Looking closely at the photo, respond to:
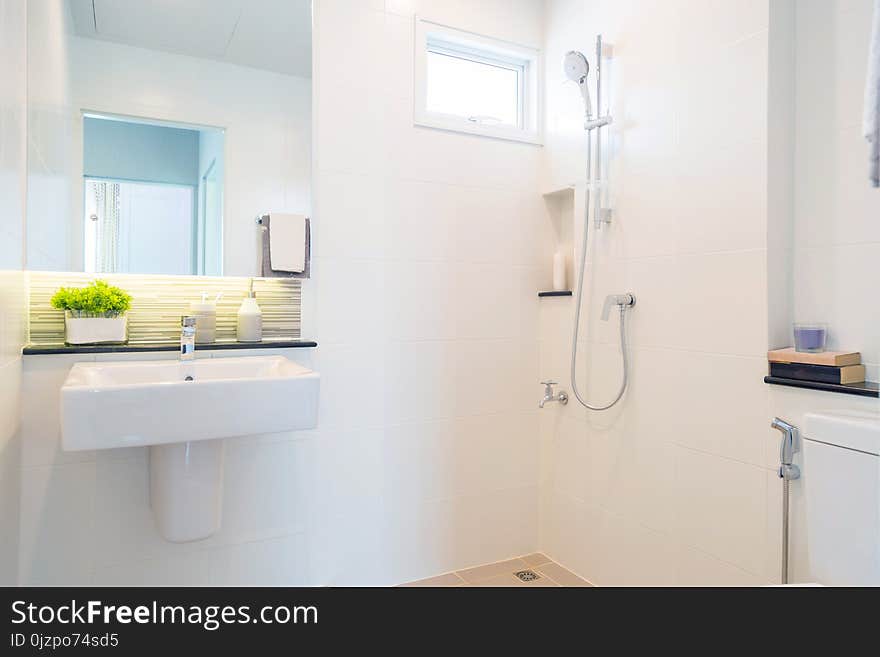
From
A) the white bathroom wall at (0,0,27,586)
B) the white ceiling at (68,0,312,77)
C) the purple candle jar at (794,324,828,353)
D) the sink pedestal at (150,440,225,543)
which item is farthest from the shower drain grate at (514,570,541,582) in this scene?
the white ceiling at (68,0,312,77)

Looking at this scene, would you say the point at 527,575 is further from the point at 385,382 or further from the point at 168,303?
the point at 168,303

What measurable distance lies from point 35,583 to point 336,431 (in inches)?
38.7

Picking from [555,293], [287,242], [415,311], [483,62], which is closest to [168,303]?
[287,242]

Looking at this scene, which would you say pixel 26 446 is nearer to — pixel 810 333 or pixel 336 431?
pixel 336 431

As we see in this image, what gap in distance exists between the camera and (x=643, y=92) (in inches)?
78.4

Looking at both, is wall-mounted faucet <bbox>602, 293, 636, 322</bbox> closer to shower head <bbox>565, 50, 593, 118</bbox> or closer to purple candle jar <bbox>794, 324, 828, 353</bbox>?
purple candle jar <bbox>794, 324, 828, 353</bbox>

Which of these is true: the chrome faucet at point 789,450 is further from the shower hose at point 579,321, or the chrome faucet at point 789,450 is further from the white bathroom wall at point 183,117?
the white bathroom wall at point 183,117

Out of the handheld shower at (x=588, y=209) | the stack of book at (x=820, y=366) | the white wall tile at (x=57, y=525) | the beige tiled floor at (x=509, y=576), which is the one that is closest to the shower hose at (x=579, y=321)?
the handheld shower at (x=588, y=209)

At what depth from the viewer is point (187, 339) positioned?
1727mm

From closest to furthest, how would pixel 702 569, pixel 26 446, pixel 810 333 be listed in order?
pixel 810 333 < pixel 26 446 < pixel 702 569

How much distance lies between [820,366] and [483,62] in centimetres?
179

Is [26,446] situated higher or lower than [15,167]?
lower
